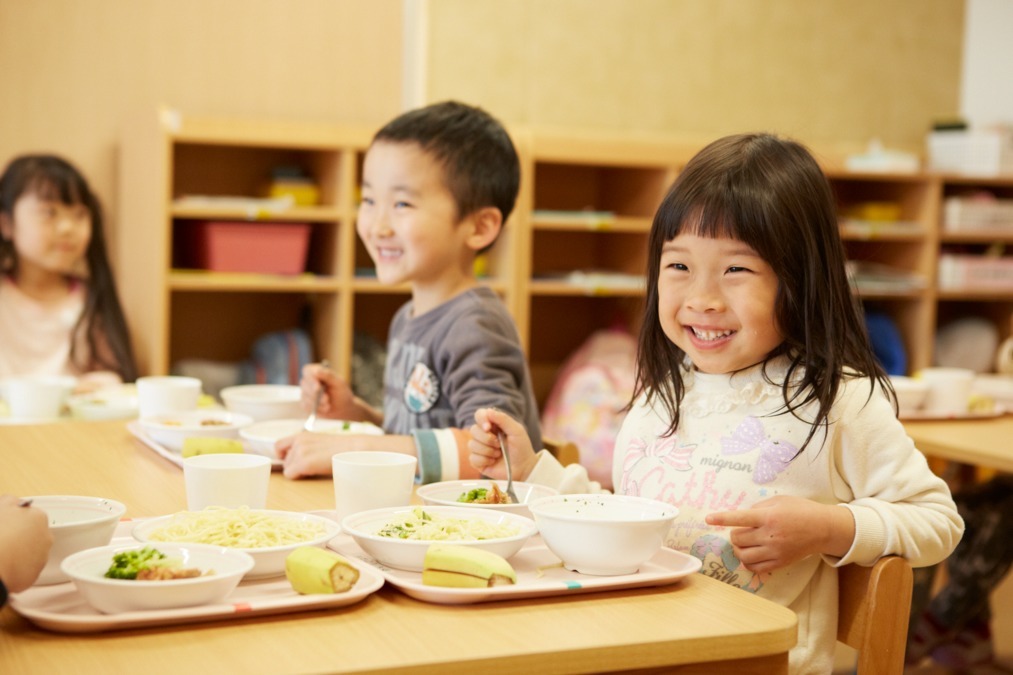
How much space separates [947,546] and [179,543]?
0.82 metres

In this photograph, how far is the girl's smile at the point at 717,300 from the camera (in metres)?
1.30

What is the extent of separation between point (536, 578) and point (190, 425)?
2.96 feet

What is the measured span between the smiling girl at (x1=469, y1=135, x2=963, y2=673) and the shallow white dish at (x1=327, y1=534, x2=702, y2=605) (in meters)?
0.22

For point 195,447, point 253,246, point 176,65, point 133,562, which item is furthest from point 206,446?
point 176,65

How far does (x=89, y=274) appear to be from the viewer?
369cm

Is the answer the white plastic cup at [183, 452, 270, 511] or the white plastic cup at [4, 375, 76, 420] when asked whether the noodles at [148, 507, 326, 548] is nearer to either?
the white plastic cup at [183, 452, 270, 511]

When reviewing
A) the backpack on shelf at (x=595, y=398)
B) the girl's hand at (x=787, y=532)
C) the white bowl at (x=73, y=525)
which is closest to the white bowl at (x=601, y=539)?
the girl's hand at (x=787, y=532)

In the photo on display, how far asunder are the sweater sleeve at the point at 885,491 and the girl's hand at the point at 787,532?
0.9 inches

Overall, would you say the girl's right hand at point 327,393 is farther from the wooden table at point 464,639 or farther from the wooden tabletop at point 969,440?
the wooden tabletop at point 969,440

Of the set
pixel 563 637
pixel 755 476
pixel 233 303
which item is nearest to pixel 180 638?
pixel 563 637

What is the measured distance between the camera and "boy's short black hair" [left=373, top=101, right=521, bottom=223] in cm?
201

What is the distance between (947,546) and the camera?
1241mm

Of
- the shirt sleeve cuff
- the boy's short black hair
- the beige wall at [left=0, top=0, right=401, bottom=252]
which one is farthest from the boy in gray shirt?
the beige wall at [left=0, top=0, right=401, bottom=252]

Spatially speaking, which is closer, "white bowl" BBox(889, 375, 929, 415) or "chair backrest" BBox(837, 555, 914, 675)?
"chair backrest" BBox(837, 555, 914, 675)
